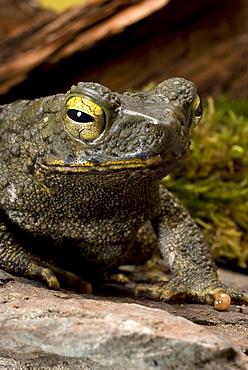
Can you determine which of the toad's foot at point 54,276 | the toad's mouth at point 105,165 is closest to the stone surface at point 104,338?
the toad's foot at point 54,276

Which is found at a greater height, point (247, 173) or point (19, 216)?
point (247, 173)

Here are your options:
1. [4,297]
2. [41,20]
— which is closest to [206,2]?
[41,20]

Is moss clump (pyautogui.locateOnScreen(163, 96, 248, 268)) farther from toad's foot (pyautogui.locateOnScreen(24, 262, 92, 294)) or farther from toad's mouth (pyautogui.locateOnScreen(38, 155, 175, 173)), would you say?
toad's mouth (pyautogui.locateOnScreen(38, 155, 175, 173))

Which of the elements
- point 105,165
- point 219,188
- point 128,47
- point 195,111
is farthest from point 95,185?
point 128,47

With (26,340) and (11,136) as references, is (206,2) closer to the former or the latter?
(11,136)

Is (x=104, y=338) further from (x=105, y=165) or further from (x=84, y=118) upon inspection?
(x=84, y=118)

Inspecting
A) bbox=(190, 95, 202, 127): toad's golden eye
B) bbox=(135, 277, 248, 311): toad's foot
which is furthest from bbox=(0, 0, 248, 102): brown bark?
bbox=(135, 277, 248, 311): toad's foot
